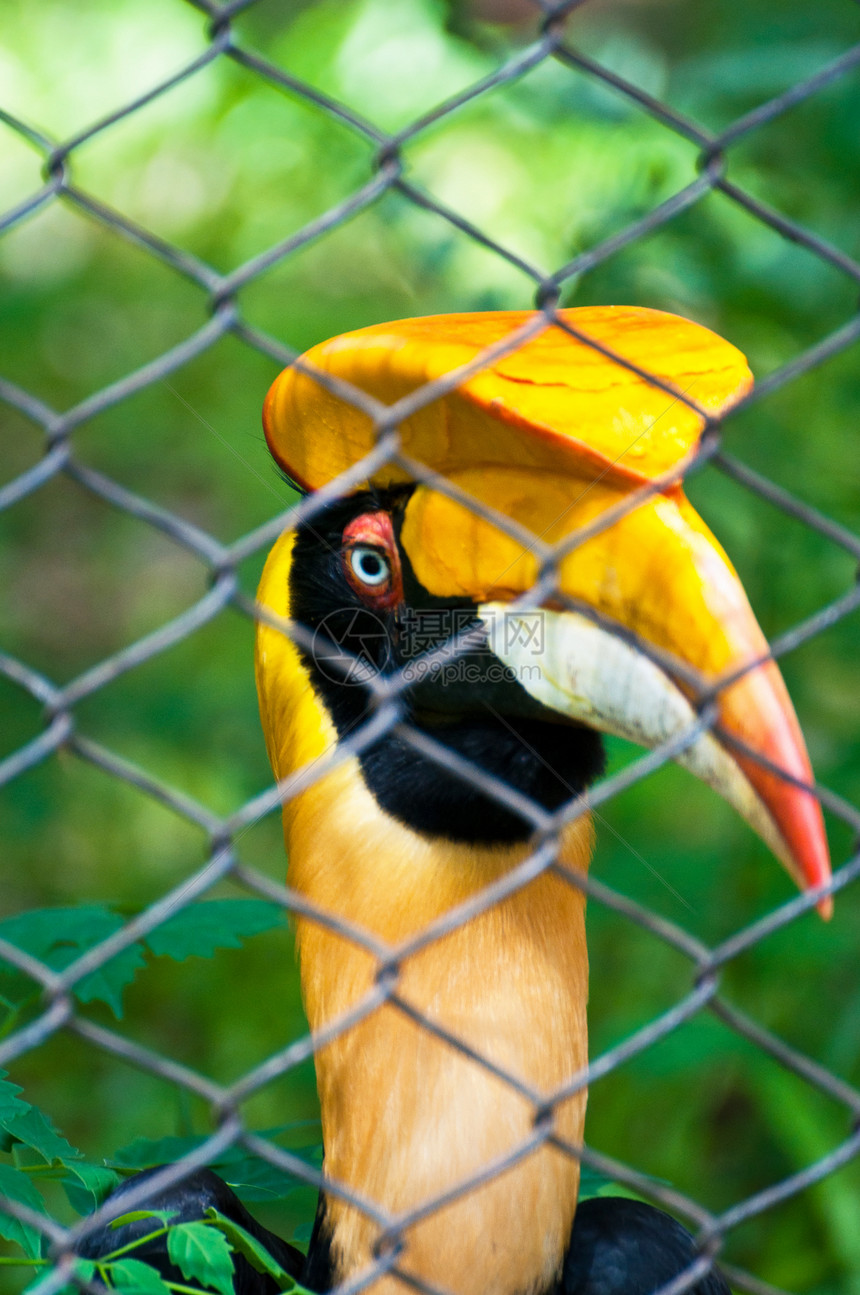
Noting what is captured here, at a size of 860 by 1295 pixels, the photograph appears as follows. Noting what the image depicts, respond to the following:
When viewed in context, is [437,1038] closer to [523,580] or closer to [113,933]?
[113,933]

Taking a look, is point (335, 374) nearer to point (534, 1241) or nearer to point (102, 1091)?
point (534, 1241)

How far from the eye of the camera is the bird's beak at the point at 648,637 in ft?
2.49

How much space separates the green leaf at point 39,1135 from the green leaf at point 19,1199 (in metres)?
0.03

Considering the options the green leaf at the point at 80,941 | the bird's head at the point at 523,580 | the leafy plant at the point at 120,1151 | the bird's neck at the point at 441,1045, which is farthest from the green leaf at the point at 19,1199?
the bird's head at the point at 523,580

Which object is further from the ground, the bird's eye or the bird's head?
the bird's eye

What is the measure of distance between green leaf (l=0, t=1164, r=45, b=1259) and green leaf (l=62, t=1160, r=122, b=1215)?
59 millimetres

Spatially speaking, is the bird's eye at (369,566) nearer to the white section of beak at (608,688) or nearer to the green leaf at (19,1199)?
the white section of beak at (608,688)

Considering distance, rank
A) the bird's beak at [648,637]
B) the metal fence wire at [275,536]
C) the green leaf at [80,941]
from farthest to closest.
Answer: the green leaf at [80,941] → the bird's beak at [648,637] → the metal fence wire at [275,536]

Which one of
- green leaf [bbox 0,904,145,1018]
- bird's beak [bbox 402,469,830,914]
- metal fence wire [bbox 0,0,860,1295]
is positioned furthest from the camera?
green leaf [bbox 0,904,145,1018]

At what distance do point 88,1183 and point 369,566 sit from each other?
1.94ft

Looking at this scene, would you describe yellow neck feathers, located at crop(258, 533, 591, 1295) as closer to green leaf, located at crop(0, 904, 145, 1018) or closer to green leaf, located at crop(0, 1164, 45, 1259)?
green leaf, located at crop(0, 904, 145, 1018)

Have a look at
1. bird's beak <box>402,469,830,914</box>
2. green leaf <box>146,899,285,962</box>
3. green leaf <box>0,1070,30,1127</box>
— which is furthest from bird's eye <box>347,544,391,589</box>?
green leaf <box>0,1070,30,1127</box>

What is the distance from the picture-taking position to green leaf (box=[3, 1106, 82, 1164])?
3.06 feet

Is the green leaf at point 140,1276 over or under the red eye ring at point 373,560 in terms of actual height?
under
